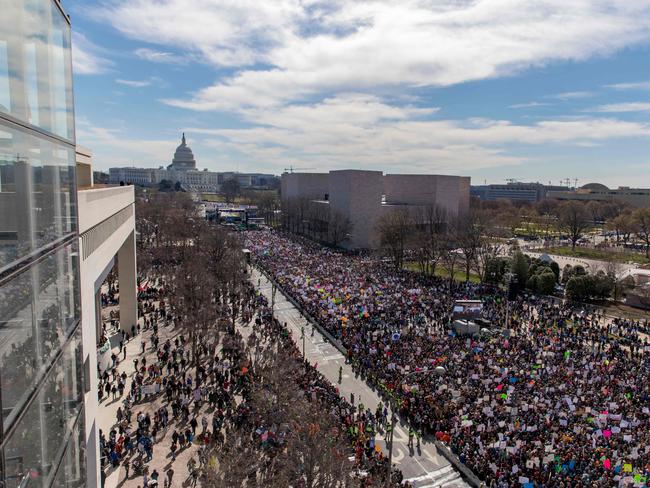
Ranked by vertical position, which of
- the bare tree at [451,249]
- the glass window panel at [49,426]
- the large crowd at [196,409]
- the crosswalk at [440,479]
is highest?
the glass window panel at [49,426]

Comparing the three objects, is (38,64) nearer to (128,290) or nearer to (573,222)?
(128,290)

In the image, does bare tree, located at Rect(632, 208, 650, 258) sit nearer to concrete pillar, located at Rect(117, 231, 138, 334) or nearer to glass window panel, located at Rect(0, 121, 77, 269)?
concrete pillar, located at Rect(117, 231, 138, 334)

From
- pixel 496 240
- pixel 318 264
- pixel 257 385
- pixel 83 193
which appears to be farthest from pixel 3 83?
pixel 496 240

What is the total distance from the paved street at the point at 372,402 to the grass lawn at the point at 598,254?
4417 cm

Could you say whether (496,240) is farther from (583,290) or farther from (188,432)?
(188,432)

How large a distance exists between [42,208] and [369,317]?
84.7ft

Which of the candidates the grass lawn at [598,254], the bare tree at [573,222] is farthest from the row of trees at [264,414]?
the bare tree at [573,222]

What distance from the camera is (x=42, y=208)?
493 cm

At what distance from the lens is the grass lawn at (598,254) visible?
5710 cm

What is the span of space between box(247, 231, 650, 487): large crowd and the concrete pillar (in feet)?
38.0

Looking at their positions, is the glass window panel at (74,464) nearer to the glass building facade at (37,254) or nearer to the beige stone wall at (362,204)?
the glass building facade at (37,254)

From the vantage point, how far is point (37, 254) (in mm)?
4715

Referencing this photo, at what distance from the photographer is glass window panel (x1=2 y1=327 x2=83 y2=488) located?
3.87m

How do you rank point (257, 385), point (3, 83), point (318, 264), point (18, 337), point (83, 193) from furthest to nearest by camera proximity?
point (318, 264)
point (257, 385)
point (83, 193)
point (18, 337)
point (3, 83)
